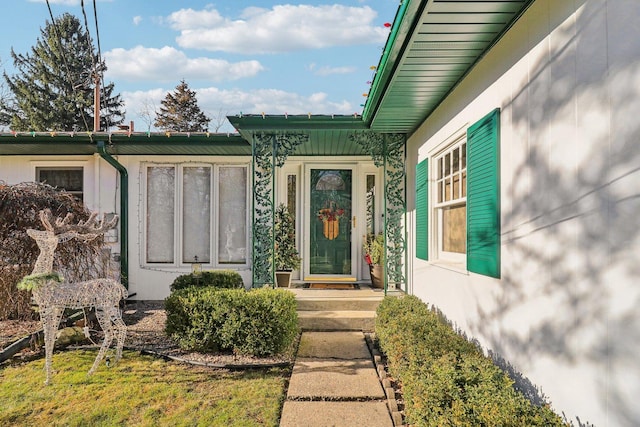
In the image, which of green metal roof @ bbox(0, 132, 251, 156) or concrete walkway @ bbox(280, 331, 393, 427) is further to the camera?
green metal roof @ bbox(0, 132, 251, 156)

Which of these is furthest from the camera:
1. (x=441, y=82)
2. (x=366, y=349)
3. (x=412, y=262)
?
(x=412, y=262)

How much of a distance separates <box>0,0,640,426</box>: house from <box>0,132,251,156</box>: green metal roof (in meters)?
0.03

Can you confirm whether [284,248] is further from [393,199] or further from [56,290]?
[56,290]

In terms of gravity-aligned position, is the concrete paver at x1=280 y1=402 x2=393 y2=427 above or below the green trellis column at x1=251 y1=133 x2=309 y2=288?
below

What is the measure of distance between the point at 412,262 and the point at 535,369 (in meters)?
3.56

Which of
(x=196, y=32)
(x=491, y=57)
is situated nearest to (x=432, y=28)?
(x=491, y=57)

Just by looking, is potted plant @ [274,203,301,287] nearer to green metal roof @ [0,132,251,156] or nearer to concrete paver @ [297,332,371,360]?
green metal roof @ [0,132,251,156]

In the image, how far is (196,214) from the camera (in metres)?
7.71

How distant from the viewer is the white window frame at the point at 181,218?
758 cm

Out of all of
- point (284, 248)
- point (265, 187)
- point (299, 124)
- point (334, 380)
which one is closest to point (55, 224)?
point (265, 187)

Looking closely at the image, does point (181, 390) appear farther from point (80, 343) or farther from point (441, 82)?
point (441, 82)

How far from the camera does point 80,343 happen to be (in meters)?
5.17

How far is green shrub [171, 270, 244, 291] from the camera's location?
5.93 meters

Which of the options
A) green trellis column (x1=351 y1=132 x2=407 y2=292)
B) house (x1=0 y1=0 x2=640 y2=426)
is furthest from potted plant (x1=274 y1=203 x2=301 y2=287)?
green trellis column (x1=351 y1=132 x2=407 y2=292)
